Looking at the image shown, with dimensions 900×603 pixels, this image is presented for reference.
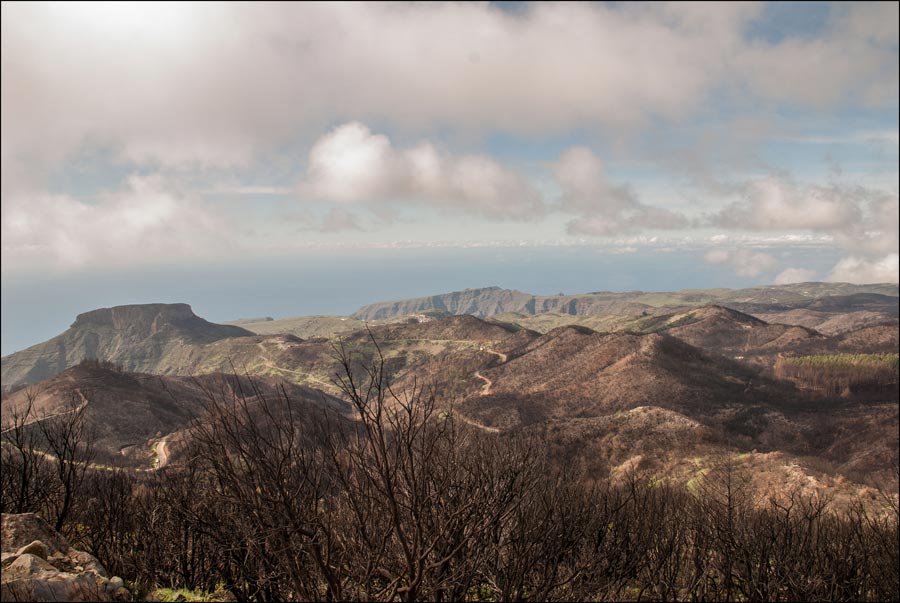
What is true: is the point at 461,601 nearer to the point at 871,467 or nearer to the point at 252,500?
the point at 252,500

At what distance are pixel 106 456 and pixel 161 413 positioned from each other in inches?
953

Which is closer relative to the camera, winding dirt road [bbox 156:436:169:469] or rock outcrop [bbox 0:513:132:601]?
rock outcrop [bbox 0:513:132:601]

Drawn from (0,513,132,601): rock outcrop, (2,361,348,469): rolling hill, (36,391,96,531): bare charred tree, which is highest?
(0,513,132,601): rock outcrop

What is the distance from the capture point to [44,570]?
837cm

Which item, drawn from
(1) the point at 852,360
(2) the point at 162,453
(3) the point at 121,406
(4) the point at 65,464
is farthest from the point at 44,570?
(1) the point at 852,360

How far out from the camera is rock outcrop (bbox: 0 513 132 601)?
7.59 m

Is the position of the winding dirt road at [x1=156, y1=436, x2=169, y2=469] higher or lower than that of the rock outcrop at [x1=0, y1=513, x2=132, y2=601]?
lower

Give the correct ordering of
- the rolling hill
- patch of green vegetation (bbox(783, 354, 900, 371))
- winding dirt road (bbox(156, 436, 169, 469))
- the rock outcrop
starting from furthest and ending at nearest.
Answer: patch of green vegetation (bbox(783, 354, 900, 371)) < the rolling hill < winding dirt road (bbox(156, 436, 169, 469)) < the rock outcrop

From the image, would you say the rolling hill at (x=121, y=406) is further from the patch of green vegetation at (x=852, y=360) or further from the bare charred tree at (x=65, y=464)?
the patch of green vegetation at (x=852, y=360)

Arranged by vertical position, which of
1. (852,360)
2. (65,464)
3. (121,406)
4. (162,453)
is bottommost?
(162,453)

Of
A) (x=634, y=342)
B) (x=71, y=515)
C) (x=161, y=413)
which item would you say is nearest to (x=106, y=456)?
(x=161, y=413)

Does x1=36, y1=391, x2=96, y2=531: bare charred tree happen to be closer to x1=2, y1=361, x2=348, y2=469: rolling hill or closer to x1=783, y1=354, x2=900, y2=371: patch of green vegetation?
x1=2, y1=361, x2=348, y2=469: rolling hill

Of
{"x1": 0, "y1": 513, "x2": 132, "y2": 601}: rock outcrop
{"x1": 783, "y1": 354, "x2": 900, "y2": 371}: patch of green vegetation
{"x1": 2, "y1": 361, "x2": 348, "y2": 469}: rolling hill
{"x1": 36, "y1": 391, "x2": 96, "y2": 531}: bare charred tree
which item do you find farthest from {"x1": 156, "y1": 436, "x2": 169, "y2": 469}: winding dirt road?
{"x1": 783, "y1": 354, "x2": 900, "y2": 371}: patch of green vegetation

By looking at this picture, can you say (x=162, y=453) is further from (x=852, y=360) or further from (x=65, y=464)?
(x=852, y=360)
